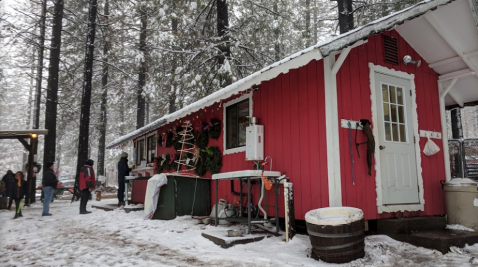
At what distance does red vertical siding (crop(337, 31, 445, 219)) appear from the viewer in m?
5.57

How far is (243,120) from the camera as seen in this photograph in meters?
7.75

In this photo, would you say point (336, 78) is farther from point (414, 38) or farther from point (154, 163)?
point (154, 163)

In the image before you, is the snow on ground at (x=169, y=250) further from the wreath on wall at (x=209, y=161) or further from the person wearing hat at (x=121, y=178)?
the person wearing hat at (x=121, y=178)

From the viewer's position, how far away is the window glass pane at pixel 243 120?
766 centimetres

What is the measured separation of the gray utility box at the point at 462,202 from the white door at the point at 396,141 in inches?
21.9

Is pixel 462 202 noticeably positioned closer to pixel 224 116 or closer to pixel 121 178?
pixel 224 116

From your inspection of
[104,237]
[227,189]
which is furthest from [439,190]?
[104,237]

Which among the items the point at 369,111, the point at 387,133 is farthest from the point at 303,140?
the point at 387,133

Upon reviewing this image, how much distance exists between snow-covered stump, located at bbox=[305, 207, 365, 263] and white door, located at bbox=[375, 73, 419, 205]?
1736 millimetres

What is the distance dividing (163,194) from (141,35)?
1358cm

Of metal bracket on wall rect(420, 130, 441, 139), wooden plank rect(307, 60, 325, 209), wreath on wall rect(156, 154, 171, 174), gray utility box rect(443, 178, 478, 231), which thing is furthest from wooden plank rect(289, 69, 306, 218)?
wreath on wall rect(156, 154, 171, 174)

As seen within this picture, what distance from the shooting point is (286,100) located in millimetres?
6488

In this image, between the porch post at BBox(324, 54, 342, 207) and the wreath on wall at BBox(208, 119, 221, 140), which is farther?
the wreath on wall at BBox(208, 119, 221, 140)

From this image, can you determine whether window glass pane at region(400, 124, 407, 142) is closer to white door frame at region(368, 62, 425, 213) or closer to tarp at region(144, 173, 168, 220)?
white door frame at region(368, 62, 425, 213)
